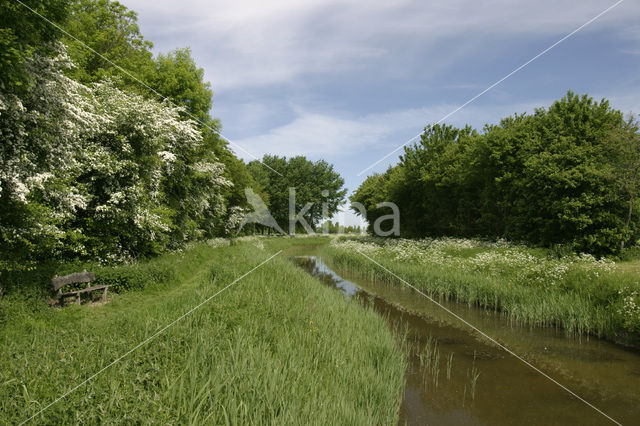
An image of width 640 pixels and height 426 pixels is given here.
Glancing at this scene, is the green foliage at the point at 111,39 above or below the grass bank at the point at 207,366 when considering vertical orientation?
above

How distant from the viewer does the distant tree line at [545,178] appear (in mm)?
17359

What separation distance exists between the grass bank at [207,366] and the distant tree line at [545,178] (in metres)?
15.7

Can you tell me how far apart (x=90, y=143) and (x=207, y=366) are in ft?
38.4

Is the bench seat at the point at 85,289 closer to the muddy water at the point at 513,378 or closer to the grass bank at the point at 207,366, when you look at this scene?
the grass bank at the point at 207,366

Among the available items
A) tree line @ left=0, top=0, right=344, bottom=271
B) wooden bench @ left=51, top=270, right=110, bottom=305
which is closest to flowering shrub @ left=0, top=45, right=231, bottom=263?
tree line @ left=0, top=0, right=344, bottom=271

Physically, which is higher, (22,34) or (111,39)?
(111,39)

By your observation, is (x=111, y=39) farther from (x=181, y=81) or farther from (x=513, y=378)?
(x=513, y=378)

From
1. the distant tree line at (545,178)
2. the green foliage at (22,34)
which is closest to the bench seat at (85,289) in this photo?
the green foliage at (22,34)

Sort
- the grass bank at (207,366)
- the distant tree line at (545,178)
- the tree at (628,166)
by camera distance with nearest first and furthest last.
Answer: the grass bank at (207,366) → the tree at (628,166) → the distant tree line at (545,178)

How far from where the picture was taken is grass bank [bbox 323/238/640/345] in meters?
9.47

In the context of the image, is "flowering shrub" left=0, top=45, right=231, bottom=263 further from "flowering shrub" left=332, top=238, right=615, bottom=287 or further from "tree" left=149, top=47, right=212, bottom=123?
"flowering shrub" left=332, top=238, right=615, bottom=287

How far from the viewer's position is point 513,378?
7309 millimetres

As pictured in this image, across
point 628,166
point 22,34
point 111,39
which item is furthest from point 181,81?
point 628,166

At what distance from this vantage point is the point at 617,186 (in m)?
17.1
